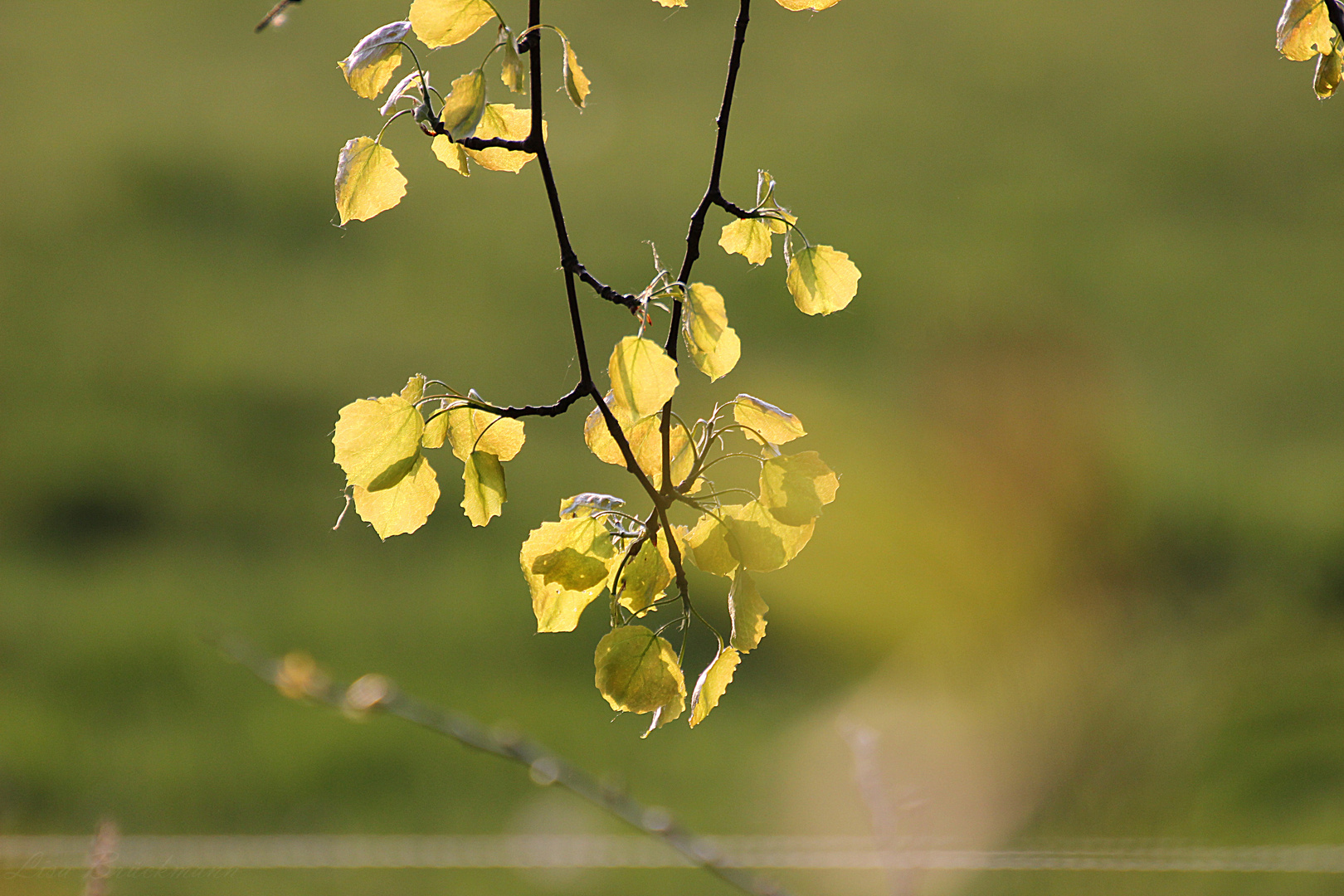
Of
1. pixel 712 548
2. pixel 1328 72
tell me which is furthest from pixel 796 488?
pixel 1328 72

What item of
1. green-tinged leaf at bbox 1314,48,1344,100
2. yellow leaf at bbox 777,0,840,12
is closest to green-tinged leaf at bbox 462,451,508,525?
yellow leaf at bbox 777,0,840,12

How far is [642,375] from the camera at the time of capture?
0.19 metres

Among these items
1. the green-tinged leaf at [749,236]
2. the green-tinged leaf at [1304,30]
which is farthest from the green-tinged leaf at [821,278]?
the green-tinged leaf at [1304,30]

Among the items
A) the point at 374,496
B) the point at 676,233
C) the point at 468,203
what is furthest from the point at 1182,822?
the point at 468,203

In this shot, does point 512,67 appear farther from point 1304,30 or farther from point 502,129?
point 1304,30

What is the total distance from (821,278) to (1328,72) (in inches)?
5.3

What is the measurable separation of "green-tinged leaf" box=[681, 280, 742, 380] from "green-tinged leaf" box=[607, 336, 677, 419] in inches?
0.9

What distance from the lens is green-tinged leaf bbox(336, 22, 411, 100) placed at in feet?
0.70

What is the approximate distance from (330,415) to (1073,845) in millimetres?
1365

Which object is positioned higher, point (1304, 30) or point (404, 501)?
point (1304, 30)

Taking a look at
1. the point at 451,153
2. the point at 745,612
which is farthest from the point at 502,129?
the point at 745,612

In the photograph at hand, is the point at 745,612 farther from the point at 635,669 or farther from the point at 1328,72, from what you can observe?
the point at 1328,72

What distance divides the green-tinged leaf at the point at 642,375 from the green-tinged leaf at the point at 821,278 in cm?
6

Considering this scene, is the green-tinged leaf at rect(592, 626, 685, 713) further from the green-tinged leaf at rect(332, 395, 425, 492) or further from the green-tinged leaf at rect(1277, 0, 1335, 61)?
the green-tinged leaf at rect(1277, 0, 1335, 61)
